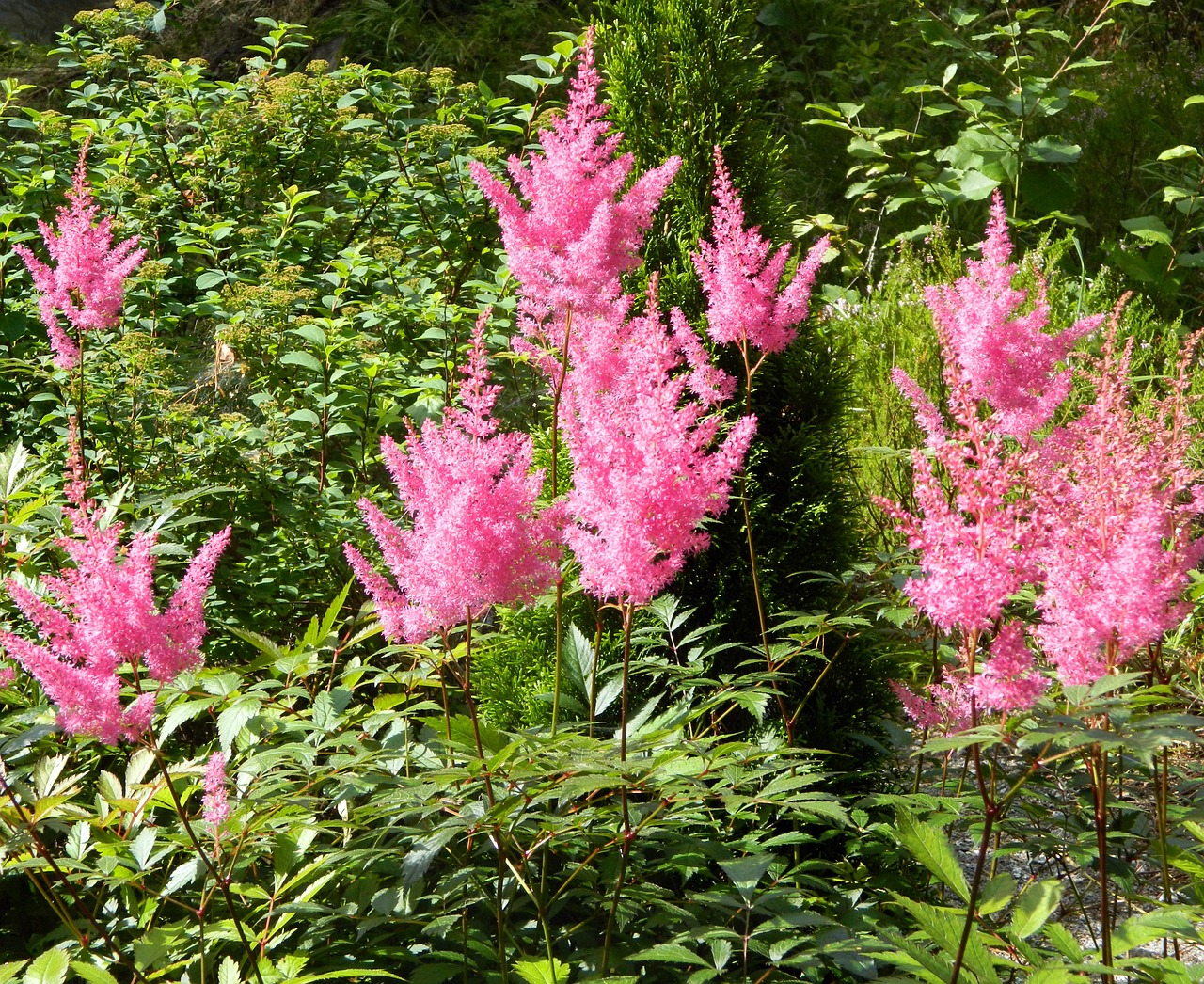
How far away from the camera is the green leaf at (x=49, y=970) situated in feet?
5.78

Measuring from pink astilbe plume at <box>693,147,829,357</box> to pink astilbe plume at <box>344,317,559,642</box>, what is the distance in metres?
0.75

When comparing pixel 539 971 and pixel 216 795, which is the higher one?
pixel 216 795

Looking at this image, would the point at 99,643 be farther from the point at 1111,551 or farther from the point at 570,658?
the point at 1111,551

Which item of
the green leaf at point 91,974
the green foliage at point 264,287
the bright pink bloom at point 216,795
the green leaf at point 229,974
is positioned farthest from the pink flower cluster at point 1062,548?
the green foliage at point 264,287

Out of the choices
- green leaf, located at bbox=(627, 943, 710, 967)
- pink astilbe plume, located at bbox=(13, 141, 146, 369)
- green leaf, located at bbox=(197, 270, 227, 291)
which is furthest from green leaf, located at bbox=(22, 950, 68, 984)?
green leaf, located at bbox=(197, 270, 227, 291)

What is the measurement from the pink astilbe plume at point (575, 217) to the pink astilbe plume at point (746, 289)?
0.20m

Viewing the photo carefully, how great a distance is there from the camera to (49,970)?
1.78m

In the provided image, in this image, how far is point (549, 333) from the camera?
288 centimetres

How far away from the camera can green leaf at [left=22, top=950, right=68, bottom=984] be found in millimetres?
1762

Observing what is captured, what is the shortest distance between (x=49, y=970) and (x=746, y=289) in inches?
77.1

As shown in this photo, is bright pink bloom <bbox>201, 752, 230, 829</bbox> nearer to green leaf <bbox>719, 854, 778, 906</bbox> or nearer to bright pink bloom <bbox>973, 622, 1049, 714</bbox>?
green leaf <bbox>719, 854, 778, 906</bbox>

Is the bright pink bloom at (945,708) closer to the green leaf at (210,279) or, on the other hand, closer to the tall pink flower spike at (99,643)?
the tall pink flower spike at (99,643)

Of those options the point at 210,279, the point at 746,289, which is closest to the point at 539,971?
the point at 746,289

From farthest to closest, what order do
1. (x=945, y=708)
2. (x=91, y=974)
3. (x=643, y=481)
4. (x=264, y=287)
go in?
(x=264, y=287)
(x=945, y=708)
(x=643, y=481)
(x=91, y=974)
